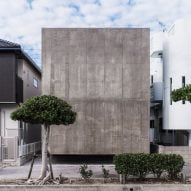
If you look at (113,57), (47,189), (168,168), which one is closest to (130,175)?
(168,168)

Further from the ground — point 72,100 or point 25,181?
point 72,100

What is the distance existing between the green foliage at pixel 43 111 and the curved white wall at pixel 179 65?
9.49 m

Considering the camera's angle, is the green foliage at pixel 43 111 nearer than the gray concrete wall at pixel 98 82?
Yes

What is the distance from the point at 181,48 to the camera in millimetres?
21797

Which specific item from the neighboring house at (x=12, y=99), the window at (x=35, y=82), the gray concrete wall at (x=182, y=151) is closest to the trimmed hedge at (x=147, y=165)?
the gray concrete wall at (x=182, y=151)

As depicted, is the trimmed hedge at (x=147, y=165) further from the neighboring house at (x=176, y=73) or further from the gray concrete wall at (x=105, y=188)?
the neighboring house at (x=176, y=73)

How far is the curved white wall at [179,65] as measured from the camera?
70.9ft

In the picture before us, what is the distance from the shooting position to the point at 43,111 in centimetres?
1378

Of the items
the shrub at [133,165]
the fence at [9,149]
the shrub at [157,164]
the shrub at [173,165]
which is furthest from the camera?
the fence at [9,149]

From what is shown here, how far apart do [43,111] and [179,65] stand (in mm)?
10549

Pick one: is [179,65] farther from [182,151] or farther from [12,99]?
[12,99]

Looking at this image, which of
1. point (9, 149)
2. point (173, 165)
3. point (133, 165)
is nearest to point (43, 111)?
point (133, 165)

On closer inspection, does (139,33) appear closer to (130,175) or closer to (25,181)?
(130,175)

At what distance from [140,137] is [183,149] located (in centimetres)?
230
